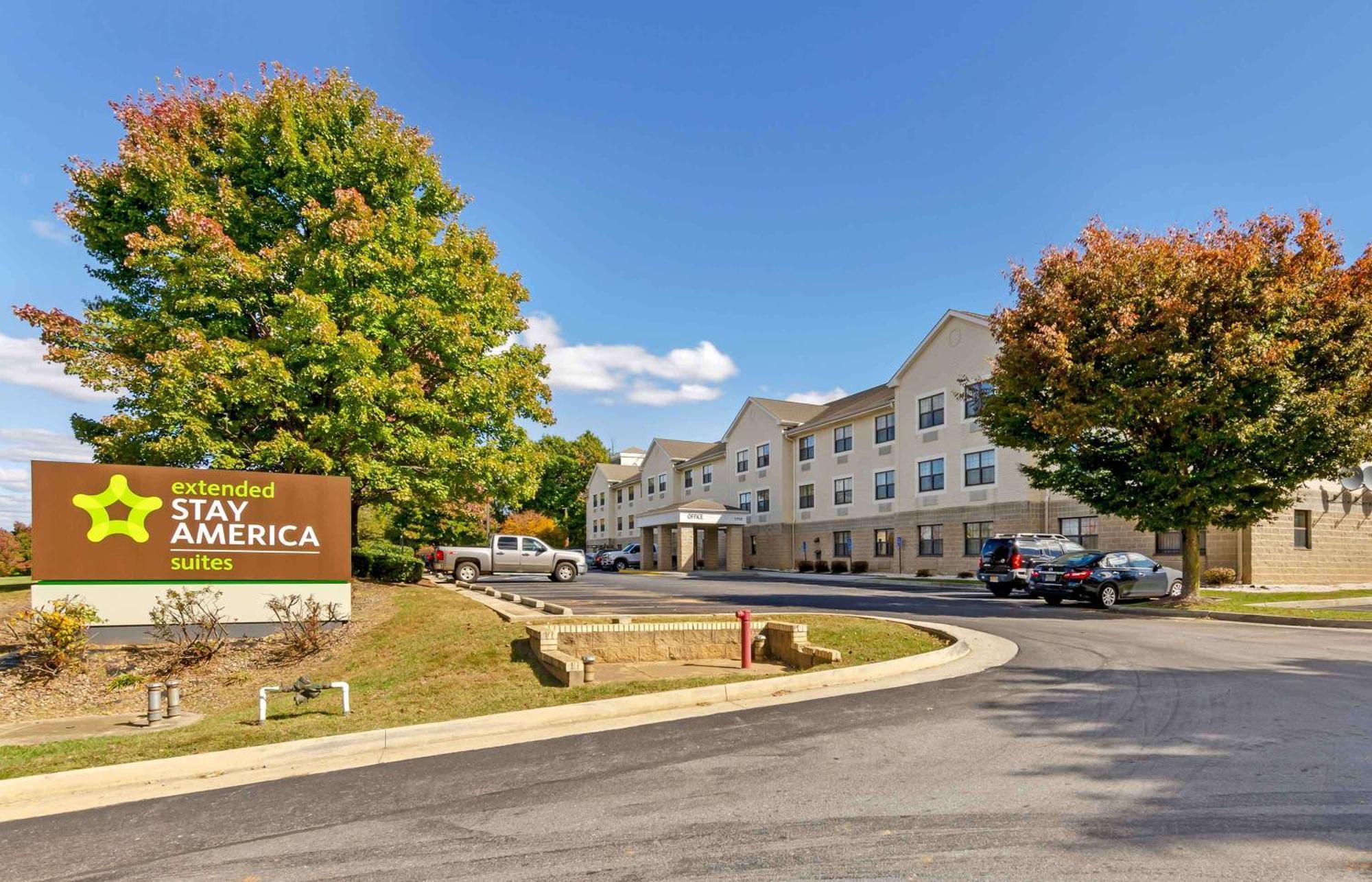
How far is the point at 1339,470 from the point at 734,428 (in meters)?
37.3

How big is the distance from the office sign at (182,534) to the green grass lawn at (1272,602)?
19.1m

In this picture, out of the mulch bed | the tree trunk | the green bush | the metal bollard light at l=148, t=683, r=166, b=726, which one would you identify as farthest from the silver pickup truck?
the tree trunk

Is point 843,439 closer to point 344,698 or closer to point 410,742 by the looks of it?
point 344,698

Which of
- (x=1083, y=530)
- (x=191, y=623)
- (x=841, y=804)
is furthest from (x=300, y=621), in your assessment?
(x=1083, y=530)

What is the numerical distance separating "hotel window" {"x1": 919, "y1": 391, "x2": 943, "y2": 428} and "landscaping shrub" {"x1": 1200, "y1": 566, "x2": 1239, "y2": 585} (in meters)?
13.2

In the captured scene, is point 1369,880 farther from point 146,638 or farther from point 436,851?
point 146,638

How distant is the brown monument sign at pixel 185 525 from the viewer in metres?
12.0

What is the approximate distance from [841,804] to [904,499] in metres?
36.1

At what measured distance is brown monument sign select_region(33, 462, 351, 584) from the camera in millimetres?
12023

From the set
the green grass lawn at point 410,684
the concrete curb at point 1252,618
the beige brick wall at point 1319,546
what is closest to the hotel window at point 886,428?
the beige brick wall at point 1319,546

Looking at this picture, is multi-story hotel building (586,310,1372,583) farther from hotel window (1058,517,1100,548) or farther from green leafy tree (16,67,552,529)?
green leafy tree (16,67,552,529)

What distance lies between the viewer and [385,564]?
22.0 m

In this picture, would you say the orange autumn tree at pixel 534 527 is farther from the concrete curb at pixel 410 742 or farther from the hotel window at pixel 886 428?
the concrete curb at pixel 410 742

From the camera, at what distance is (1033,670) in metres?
10.2
